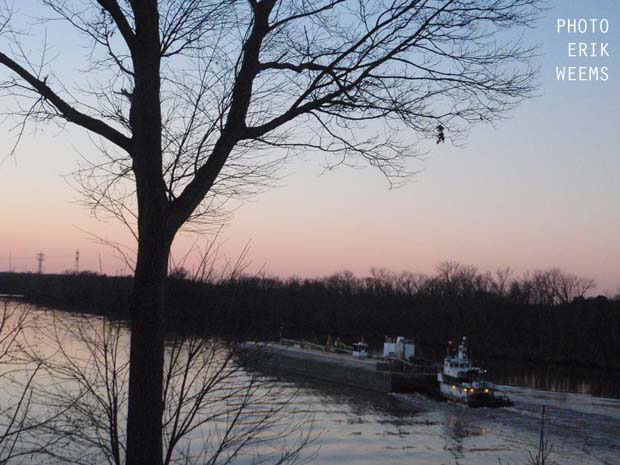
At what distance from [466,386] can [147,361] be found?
36058 millimetres

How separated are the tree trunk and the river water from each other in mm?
16251

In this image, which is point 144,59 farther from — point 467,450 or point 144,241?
point 467,450

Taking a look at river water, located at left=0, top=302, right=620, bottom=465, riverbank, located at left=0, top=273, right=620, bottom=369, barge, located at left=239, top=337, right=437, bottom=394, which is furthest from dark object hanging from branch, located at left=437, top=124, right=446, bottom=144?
barge, located at left=239, top=337, right=437, bottom=394

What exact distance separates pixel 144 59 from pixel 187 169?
0.82m

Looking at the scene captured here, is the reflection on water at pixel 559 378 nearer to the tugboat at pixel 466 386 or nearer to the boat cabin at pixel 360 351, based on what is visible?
the tugboat at pixel 466 386

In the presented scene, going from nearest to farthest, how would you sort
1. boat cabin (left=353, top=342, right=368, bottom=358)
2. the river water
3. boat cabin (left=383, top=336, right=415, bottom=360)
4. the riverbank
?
the riverbank < the river water < boat cabin (left=383, top=336, right=415, bottom=360) < boat cabin (left=353, top=342, right=368, bottom=358)

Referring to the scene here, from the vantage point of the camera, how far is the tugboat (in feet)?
117

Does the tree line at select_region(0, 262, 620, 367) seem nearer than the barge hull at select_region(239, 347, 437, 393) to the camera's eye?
Yes

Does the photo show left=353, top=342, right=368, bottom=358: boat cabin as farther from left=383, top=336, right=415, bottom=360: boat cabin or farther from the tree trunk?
the tree trunk

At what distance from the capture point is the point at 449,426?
105 feet

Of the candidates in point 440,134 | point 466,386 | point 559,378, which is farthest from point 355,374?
point 440,134

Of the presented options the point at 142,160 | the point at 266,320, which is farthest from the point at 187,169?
the point at 266,320

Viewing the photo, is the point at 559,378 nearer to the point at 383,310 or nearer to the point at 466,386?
the point at 466,386

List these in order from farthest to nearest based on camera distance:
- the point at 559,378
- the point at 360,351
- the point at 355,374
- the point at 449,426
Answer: the point at 360,351
the point at 559,378
the point at 355,374
the point at 449,426
